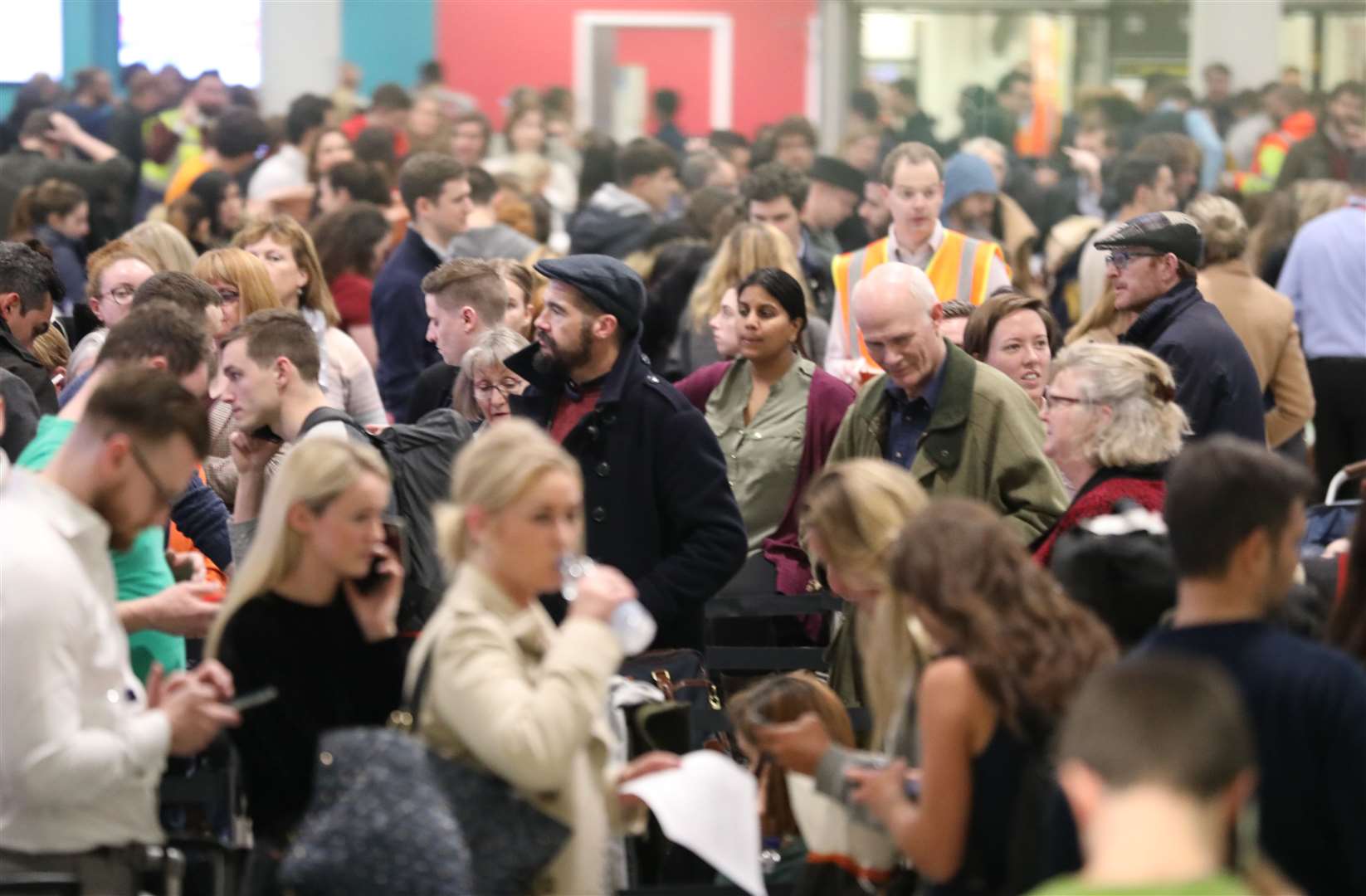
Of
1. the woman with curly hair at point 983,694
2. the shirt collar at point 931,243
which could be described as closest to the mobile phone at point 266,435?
the woman with curly hair at point 983,694

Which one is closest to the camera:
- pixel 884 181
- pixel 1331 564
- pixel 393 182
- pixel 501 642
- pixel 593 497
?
pixel 501 642

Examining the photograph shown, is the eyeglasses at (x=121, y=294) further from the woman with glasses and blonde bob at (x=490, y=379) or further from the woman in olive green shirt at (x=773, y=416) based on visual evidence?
the woman in olive green shirt at (x=773, y=416)

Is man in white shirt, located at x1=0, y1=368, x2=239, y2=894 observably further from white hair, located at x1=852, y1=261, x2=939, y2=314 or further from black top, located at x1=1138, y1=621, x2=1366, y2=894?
white hair, located at x1=852, y1=261, x2=939, y2=314

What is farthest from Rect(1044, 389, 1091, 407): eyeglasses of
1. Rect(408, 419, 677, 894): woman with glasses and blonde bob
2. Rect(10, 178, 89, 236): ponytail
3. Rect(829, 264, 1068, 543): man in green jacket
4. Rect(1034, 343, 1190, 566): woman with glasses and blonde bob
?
Rect(10, 178, 89, 236): ponytail

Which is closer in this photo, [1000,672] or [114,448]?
[1000,672]

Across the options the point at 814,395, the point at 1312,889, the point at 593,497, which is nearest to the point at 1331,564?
the point at 1312,889

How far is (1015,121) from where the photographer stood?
51.9 feet

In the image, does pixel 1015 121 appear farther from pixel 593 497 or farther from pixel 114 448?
pixel 114 448

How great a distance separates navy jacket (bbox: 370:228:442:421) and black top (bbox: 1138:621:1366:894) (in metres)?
4.89

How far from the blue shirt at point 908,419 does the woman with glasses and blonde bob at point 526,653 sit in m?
1.98

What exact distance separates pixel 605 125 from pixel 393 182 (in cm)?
851

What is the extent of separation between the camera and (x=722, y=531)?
4.92 metres

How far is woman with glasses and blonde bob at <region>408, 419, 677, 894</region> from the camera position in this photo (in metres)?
3.07

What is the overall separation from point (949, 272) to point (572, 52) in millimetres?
13644
